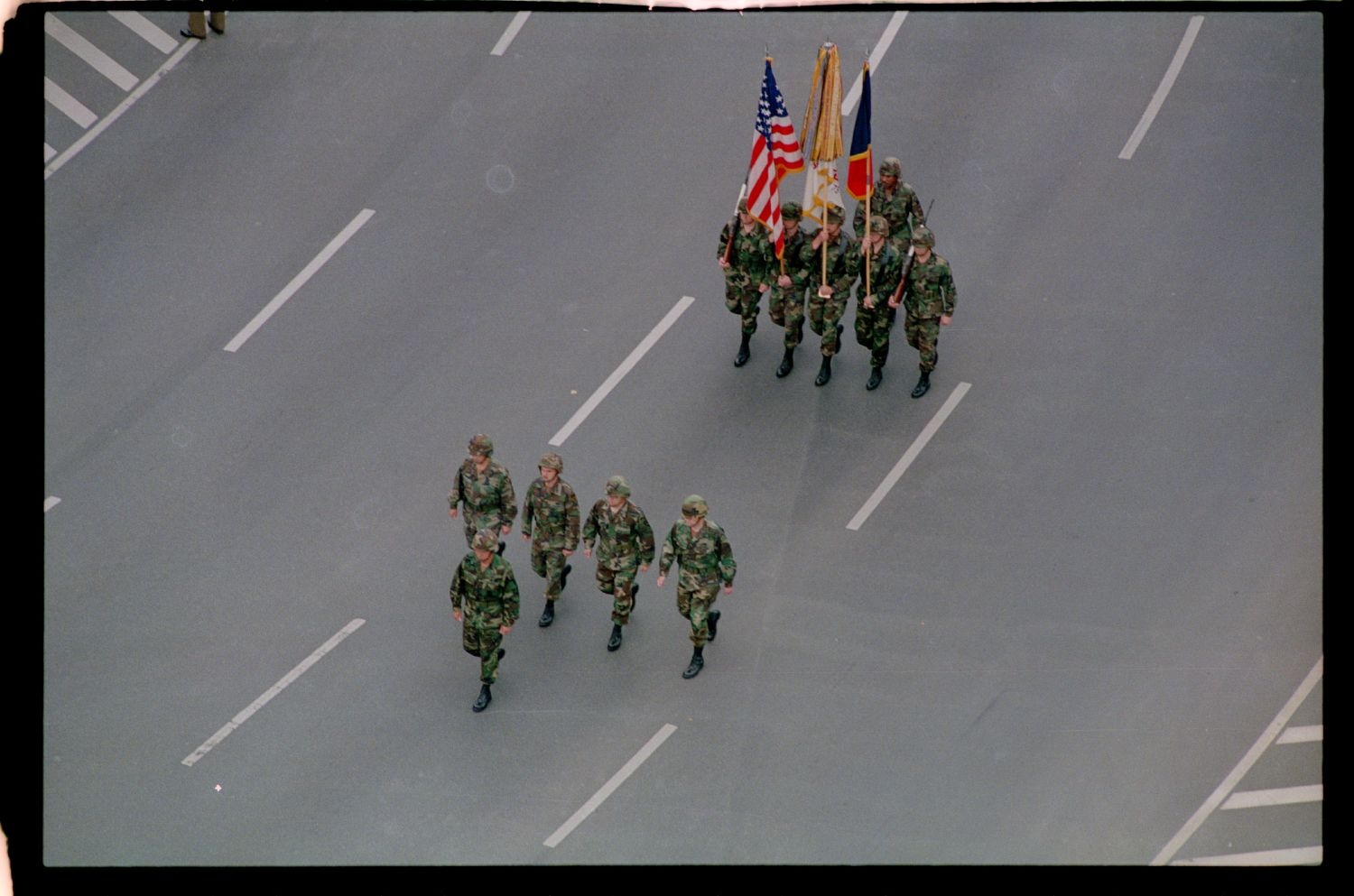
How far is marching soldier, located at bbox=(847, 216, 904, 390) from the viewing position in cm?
3109

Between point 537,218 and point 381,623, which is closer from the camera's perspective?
point 381,623

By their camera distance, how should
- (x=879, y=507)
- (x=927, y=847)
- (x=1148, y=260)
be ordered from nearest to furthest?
(x=927, y=847) → (x=879, y=507) → (x=1148, y=260)

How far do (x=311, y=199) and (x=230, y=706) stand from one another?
7.21 m

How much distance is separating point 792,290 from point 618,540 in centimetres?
411

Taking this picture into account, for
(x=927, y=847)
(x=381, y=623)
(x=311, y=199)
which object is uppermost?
(x=311, y=199)

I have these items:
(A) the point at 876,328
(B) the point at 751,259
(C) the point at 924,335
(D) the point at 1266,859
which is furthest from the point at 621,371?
(D) the point at 1266,859

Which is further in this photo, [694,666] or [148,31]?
[148,31]

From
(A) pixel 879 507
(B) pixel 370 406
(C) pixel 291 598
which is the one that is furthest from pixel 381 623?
(A) pixel 879 507

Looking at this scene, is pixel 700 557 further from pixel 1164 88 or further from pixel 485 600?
pixel 1164 88

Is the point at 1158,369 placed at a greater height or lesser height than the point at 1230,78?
lesser

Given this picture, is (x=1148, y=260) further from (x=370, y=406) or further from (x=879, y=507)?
(x=370, y=406)

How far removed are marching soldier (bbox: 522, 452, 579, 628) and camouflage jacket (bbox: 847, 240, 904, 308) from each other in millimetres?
4110

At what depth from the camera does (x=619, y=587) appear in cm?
2955
